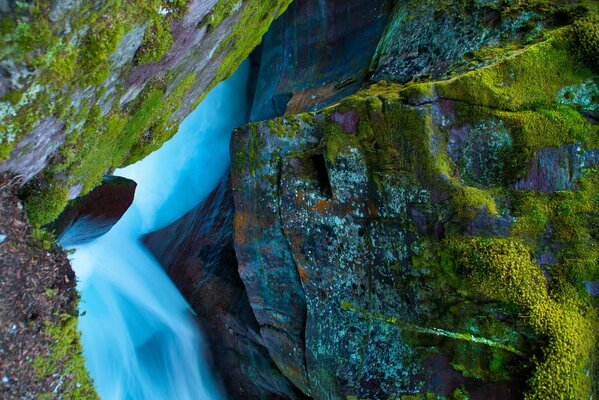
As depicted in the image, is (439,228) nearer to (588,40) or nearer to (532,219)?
(532,219)

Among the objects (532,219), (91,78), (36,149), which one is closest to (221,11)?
(91,78)

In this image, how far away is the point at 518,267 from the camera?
16.6 feet

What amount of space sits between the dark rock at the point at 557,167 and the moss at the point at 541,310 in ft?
2.50

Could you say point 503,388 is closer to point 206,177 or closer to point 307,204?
point 307,204

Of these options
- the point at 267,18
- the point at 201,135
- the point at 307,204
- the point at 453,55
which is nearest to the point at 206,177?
the point at 201,135

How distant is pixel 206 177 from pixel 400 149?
7.56 m

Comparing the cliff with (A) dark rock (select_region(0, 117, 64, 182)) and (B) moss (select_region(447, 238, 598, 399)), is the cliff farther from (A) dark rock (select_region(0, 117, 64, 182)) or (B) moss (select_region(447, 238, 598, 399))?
(A) dark rock (select_region(0, 117, 64, 182))

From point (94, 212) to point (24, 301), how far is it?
4.12 meters

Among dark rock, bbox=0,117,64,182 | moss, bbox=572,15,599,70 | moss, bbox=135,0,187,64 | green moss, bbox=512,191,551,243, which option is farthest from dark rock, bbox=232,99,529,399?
dark rock, bbox=0,117,64,182

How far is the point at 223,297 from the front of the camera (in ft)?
28.2

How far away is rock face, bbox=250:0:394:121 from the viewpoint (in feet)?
29.5

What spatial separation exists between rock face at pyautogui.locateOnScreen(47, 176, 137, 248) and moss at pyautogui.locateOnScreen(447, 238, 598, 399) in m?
5.28

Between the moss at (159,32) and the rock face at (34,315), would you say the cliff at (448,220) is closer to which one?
the moss at (159,32)

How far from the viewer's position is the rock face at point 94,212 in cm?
684
